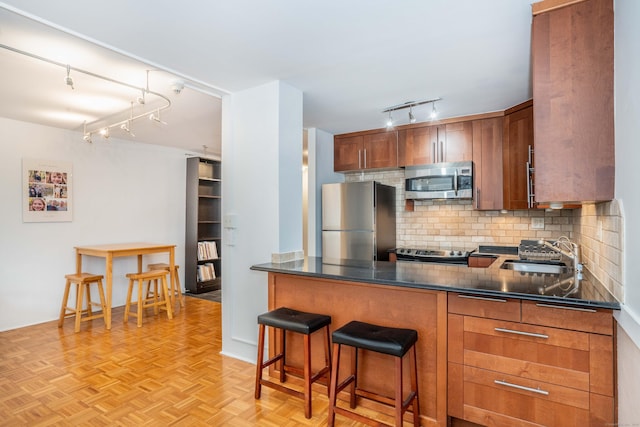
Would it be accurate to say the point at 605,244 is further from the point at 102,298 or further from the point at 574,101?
the point at 102,298

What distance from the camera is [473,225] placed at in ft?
13.7

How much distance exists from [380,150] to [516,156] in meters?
1.51

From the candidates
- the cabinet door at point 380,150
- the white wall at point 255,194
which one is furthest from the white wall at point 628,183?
the cabinet door at point 380,150

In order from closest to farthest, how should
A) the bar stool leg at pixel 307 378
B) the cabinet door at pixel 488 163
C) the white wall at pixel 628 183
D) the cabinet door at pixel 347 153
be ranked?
the white wall at pixel 628 183 < the bar stool leg at pixel 307 378 < the cabinet door at pixel 488 163 < the cabinet door at pixel 347 153

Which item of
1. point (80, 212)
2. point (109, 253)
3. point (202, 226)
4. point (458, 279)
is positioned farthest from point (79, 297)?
point (458, 279)

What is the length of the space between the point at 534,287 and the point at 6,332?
16.9 ft

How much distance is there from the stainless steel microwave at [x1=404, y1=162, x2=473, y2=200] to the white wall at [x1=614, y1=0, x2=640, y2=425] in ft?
7.44

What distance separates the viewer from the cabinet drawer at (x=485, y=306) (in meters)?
1.79

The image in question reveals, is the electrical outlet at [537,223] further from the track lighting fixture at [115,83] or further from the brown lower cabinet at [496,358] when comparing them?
the track lighting fixture at [115,83]

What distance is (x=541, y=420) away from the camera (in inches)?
68.4

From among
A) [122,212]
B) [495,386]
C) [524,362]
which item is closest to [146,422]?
[495,386]

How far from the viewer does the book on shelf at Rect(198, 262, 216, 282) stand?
580cm

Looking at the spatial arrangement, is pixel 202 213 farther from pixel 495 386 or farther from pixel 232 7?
pixel 495 386

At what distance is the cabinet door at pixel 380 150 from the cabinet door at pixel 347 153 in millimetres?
87
